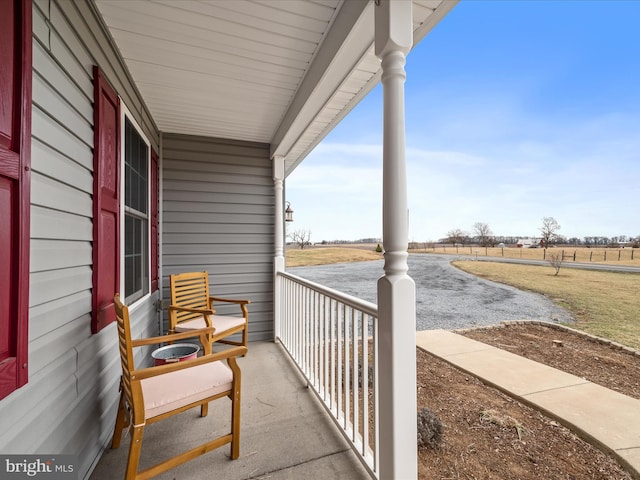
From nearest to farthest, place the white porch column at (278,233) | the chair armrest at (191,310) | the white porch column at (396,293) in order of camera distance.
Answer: the white porch column at (396,293)
the chair armrest at (191,310)
the white porch column at (278,233)

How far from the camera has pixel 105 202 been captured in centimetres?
177

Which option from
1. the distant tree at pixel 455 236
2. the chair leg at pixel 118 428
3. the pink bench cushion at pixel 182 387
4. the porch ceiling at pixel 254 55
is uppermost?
the porch ceiling at pixel 254 55

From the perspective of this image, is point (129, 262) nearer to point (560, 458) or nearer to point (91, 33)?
point (91, 33)

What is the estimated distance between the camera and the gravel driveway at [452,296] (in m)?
5.71

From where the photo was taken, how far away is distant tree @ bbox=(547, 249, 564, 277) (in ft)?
29.1

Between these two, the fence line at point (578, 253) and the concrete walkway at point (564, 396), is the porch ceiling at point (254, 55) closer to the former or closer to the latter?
the fence line at point (578, 253)

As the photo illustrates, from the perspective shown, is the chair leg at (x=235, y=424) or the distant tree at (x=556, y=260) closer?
the chair leg at (x=235, y=424)

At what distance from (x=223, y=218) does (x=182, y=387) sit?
2.45 metres

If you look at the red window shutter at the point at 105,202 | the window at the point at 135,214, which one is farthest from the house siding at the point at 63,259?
the window at the point at 135,214

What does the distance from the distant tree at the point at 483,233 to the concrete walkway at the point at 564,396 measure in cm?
342

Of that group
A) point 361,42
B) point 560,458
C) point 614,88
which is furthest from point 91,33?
point 614,88

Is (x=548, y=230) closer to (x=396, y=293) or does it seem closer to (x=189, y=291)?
(x=396, y=293)

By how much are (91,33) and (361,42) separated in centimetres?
146

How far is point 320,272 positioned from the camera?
10.7m
